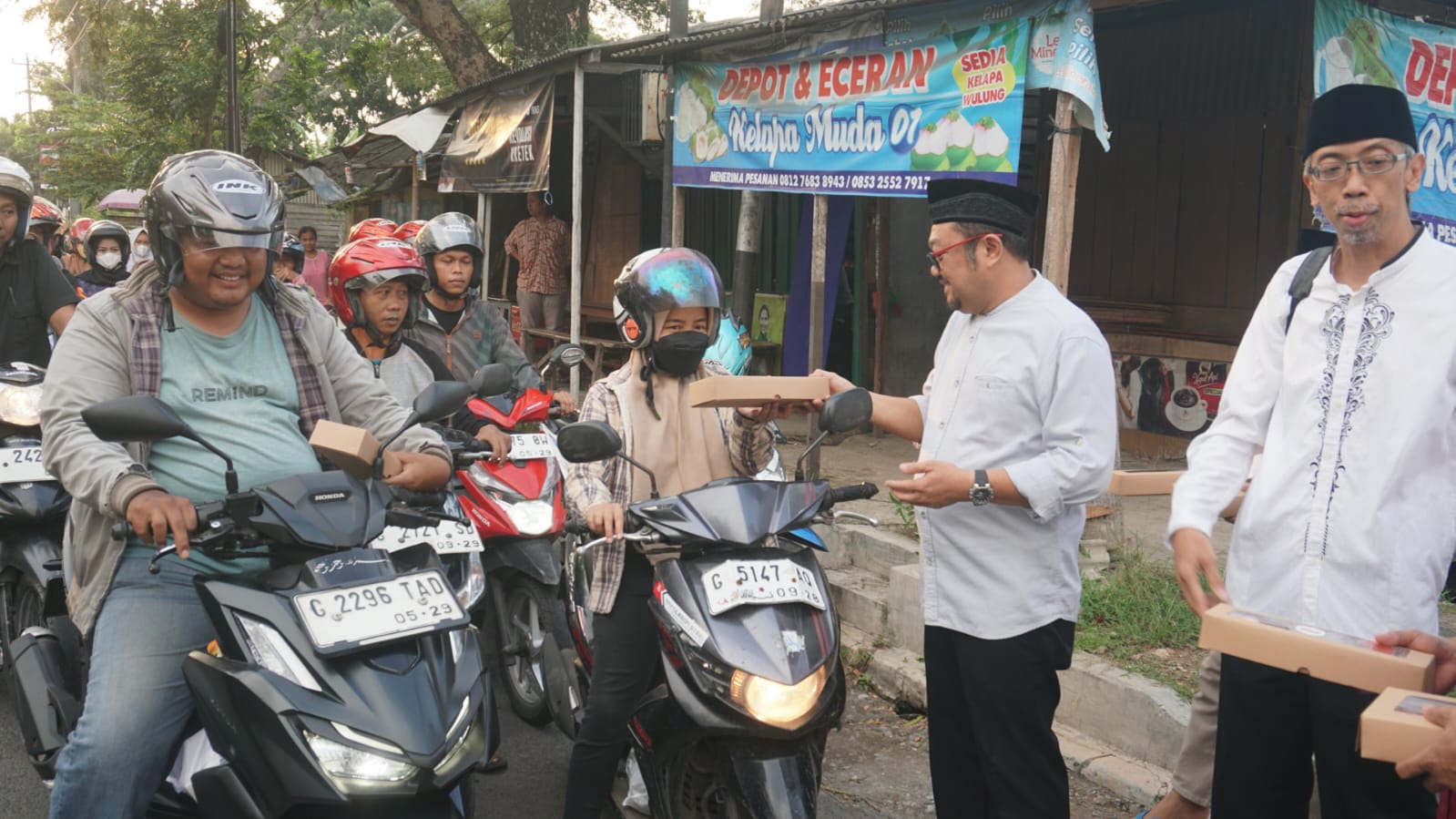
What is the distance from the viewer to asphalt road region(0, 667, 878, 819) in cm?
423

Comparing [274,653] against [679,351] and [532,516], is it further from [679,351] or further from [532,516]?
[532,516]

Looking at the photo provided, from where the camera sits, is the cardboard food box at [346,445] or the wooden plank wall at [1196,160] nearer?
the cardboard food box at [346,445]

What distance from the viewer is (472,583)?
4434 millimetres

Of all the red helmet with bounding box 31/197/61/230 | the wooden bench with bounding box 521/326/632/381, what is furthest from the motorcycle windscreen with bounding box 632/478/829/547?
the wooden bench with bounding box 521/326/632/381

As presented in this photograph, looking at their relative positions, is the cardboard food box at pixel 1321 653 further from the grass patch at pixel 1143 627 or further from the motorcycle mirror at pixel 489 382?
the motorcycle mirror at pixel 489 382

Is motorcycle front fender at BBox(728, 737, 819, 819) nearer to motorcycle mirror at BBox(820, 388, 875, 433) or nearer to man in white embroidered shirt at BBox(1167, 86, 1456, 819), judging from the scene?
motorcycle mirror at BBox(820, 388, 875, 433)

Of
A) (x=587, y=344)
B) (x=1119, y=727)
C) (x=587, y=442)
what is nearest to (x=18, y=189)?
(x=587, y=442)

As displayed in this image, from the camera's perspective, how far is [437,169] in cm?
1622

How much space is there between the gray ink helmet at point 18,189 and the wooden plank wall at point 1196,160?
7.00 meters

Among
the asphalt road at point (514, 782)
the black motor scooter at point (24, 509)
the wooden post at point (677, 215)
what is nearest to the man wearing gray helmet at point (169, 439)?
the asphalt road at point (514, 782)

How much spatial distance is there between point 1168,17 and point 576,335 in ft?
17.4

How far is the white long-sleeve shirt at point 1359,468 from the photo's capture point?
227 cm

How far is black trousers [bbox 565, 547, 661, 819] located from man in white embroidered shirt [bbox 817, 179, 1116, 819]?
2.65 feet

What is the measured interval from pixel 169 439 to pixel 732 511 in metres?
1.38
